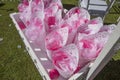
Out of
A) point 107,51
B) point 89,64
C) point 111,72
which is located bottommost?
point 111,72

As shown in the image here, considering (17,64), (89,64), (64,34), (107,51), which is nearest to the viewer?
(107,51)

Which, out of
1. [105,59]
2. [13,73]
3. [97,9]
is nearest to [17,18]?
[13,73]

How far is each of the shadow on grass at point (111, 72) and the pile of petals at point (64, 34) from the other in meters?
1.30

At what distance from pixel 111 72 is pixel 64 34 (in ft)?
5.96

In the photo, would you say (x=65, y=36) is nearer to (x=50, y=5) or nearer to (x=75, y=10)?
(x=75, y=10)

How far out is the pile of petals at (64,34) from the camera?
7.72ft

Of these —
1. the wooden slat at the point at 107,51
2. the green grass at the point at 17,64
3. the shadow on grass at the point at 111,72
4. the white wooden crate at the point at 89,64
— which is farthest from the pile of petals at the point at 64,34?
the shadow on grass at the point at 111,72

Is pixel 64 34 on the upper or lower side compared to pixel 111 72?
upper

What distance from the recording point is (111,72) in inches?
163

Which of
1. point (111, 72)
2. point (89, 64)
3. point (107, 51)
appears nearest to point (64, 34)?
point (89, 64)

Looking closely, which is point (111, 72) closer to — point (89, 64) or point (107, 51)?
point (89, 64)

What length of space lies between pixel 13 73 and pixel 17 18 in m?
0.91

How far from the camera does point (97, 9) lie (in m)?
6.48

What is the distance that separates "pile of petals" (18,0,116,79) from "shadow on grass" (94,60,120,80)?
1297 millimetres
